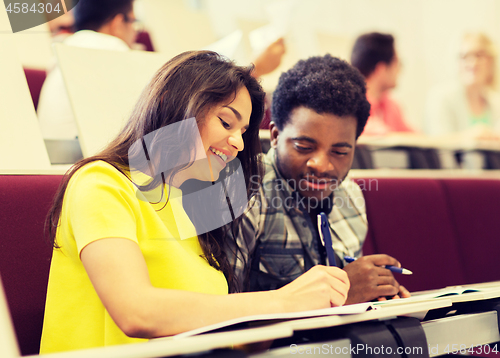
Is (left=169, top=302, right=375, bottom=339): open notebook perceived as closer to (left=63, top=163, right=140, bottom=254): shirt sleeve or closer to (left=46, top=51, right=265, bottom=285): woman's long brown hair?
(left=63, top=163, right=140, bottom=254): shirt sleeve

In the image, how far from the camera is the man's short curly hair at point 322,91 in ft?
2.63

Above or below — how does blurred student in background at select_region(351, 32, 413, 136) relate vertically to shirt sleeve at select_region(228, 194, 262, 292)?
above

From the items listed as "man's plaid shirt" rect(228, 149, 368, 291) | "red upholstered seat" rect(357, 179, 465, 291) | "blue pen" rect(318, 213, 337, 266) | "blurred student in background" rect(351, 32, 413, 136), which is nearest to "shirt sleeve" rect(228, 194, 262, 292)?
"man's plaid shirt" rect(228, 149, 368, 291)

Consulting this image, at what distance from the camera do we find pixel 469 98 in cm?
214

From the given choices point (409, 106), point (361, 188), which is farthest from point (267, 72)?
point (409, 106)

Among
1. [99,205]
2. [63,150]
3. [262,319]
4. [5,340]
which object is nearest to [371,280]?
[262,319]

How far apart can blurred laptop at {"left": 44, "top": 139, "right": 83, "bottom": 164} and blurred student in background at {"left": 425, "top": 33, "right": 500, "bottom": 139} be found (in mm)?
1787

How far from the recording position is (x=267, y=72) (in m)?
1.32

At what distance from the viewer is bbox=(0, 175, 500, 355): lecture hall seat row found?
689 mm

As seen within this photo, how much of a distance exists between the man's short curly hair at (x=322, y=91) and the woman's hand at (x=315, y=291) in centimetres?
38

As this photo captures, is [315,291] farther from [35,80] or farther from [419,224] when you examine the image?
[35,80]

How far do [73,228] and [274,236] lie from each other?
1.36 feet

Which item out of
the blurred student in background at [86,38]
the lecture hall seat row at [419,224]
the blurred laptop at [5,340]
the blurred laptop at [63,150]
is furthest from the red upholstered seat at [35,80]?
the blurred laptop at [5,340]

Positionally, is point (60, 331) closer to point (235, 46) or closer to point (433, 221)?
point (235, 46)
